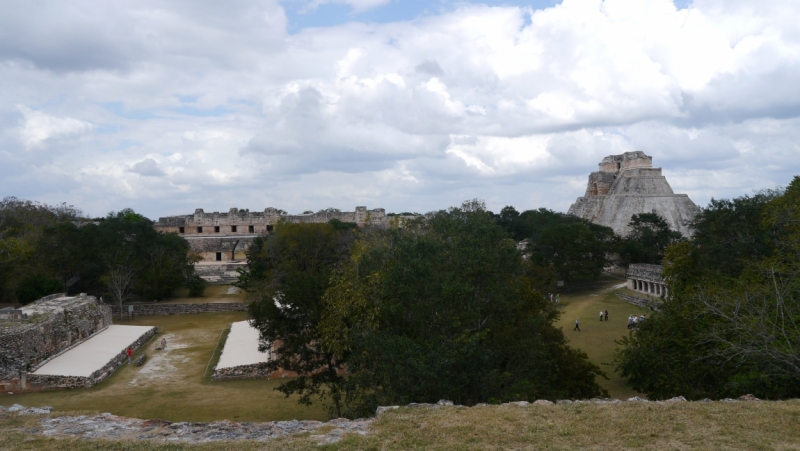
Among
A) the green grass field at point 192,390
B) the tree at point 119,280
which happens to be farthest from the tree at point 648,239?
the tree at point 119,280

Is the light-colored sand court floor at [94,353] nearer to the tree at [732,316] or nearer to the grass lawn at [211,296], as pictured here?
the grass lawn at [211,296]

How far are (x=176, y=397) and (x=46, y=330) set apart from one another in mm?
4385

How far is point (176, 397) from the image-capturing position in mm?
11719

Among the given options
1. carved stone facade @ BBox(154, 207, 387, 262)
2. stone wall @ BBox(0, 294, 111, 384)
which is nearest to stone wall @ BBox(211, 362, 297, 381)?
stone wall @ BBox(0, 294, 111, 384)

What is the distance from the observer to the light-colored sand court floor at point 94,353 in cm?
1277

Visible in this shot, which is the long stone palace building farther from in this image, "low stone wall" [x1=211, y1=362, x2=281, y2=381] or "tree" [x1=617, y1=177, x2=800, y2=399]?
"tree" [x1=617, y1=177, x2=800, y2=399]

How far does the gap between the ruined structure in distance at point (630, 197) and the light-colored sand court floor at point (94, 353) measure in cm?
2389

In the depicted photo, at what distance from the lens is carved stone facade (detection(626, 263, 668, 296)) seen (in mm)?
21344

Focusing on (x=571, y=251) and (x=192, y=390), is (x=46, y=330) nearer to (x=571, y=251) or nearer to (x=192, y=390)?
(x=192, y=390)

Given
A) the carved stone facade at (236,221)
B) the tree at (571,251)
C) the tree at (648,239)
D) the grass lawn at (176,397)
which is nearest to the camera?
the grass lawn at (176,397)

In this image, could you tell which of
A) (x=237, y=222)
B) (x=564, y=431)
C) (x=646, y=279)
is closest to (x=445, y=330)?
(x=564, y=431)

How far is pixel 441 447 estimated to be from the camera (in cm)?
522

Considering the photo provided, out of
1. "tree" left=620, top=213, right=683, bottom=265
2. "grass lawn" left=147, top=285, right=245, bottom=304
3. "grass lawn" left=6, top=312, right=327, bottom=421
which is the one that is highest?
"tree" left=620, top=213, right=683, bottom=265

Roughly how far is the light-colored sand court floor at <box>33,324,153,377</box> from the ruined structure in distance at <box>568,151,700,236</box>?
2389 cm
